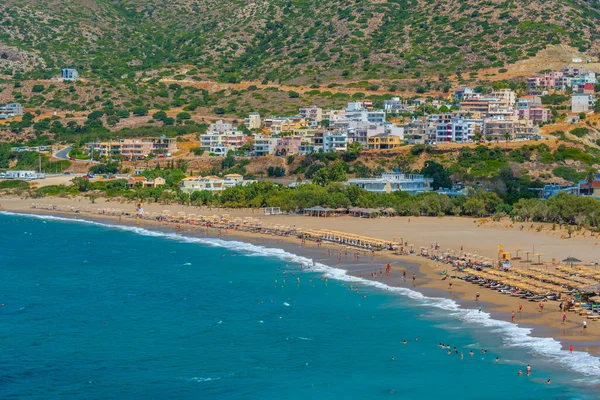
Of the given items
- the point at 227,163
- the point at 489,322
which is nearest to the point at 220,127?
the point at 227,163

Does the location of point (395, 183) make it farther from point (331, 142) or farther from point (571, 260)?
point (571, 260)

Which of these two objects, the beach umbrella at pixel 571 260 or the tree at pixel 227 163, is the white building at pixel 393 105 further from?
the beach umbrella at pixel 571 260

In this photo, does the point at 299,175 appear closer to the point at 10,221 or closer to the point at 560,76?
the point at 10,221

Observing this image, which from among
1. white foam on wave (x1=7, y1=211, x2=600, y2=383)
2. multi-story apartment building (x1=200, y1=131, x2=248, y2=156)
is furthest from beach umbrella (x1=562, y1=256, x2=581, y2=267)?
multi-story apartment building (x1=200, y1=131, x2=248, y2=156)

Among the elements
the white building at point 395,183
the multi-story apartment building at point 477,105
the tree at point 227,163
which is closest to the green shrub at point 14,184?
the tree at point 227,163

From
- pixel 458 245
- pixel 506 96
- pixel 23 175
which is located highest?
pixel 506 96

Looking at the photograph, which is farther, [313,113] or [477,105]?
[313,113]

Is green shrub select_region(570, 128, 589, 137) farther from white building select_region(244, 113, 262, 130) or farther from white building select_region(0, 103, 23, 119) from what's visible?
white building select_region(0, 103, 23, 119)
